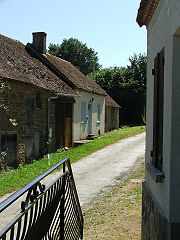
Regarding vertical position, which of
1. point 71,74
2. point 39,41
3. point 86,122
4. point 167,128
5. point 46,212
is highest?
point 39,41

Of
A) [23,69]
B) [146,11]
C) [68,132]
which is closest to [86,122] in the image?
[68,132]

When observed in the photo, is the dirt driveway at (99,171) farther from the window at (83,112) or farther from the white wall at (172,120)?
the white wall at (172,120)

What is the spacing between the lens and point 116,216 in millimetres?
6223

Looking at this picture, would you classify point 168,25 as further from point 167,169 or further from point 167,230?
point 167,230

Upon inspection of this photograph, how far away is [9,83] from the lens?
11812mm

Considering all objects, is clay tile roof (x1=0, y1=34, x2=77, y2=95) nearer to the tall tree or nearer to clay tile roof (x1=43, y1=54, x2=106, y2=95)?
clay tile roof (x1=43, y1=54, x2=106, y2=95)

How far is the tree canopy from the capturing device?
34.1 m

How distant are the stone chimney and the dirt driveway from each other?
24.0 ft

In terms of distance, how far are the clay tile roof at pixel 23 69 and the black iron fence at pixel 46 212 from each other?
25.1 feet

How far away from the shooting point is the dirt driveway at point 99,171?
313 inches

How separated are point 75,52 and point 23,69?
45.0m

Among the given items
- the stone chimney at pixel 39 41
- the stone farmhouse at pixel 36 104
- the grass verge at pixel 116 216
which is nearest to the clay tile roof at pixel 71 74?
the stone farmhouse at pixel 36 104

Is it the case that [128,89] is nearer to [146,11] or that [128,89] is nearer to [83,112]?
[83,112]

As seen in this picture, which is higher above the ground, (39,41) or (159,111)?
(39,41)
